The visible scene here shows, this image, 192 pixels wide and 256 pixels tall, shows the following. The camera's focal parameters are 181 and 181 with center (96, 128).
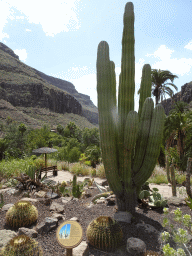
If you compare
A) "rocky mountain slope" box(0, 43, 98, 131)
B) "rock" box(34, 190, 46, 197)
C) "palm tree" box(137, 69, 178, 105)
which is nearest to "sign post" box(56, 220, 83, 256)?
"rock" box(34, 190, 46, 197)

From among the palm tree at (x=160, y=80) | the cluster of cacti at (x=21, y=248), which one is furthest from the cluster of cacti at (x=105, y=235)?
the palm tree at (x=160, y=80)

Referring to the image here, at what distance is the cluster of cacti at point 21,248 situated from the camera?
2.40m

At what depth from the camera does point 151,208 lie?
4684mm

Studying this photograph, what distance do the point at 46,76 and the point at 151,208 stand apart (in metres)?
148

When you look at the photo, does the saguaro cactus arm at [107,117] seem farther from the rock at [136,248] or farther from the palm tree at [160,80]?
the palm tree at [160,80]

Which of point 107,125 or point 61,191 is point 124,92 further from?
point 61,191

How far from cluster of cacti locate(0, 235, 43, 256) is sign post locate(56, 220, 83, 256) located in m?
0.54

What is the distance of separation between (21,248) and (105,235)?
1.24 metres

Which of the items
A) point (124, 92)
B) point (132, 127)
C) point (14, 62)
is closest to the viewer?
point (132, 127)

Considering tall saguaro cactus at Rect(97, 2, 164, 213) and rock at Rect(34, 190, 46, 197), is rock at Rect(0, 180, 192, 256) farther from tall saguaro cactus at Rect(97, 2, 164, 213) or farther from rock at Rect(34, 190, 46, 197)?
tall saguaro cactus at Rect(97, 2, 164, 213)

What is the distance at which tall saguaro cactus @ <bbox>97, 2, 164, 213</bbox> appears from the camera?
3.88 m

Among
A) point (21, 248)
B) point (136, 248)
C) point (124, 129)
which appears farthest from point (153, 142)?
point (21, 248)

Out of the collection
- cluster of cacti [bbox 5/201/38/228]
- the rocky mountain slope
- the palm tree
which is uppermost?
the rocky mountain slope

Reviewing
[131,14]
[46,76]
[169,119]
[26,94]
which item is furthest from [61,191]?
[46,76]
